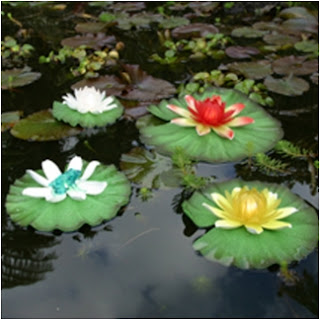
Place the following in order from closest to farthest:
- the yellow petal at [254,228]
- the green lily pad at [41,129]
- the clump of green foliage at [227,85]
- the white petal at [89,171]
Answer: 1. the yellow petal at [254,228]
2. the white petal at [89,171]
3. the green lily pad at [41,129]
4. the clump of green foliage at [227,85]

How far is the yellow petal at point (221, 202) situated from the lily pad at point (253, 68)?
115cm

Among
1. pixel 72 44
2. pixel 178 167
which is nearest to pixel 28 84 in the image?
pixel 72 44

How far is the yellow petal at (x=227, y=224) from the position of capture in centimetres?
163

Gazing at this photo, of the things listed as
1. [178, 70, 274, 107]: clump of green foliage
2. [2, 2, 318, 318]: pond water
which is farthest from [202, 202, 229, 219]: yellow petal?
[178, 70, 274, 107]: clump of green foliage

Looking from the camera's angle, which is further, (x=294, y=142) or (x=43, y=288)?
(x=294, y=142)

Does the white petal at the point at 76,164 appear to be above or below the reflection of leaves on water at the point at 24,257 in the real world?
above

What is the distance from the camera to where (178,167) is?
6.66ft

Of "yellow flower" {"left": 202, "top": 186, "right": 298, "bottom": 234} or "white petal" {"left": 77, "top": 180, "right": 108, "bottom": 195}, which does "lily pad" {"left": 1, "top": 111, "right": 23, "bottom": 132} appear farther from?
"yellow flower" {"left": 202, "top": 186, "right": 298, "bottom": 234}

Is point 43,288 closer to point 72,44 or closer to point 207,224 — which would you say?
point 207,224

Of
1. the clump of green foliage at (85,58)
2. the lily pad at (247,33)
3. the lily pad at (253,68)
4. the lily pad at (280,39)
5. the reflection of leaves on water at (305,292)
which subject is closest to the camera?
the reflection of leaves on water at (305,292)

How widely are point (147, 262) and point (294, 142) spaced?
940 millimetres

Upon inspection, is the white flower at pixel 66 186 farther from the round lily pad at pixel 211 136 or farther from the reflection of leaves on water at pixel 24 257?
the round lily pad at pixel 211 136

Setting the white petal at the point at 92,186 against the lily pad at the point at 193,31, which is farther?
the lily pad at the point at 193,31

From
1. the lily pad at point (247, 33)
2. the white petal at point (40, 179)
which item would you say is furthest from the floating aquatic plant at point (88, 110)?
the lily pad at point (247, 33)
